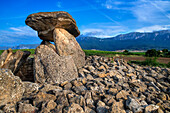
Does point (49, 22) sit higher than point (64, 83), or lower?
higher

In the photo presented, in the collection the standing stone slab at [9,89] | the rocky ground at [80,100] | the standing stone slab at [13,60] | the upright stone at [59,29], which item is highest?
the upright stone at [59,29]

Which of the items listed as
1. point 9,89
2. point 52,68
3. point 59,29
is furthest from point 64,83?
point 59,29

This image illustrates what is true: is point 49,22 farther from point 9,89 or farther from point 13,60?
point 9,89

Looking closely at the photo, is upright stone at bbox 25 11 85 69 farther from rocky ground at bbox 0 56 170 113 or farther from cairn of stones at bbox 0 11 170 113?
rocky ground at bbox 0 56 170 113

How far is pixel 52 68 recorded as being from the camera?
271 inches

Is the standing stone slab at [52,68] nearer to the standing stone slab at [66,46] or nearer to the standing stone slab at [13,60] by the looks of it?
the standing stone slab at [66,46]

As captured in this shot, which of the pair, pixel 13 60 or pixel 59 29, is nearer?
pixel 13 60

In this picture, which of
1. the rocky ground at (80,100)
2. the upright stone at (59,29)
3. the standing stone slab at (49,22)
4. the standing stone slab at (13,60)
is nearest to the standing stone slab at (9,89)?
the rocky ground at (80,100)

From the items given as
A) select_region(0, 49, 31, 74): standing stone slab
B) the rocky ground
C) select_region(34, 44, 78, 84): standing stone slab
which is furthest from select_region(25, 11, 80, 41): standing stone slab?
the rocky ground

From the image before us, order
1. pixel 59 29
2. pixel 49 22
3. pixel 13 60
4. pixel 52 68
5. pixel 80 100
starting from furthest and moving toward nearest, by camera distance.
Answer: pixel 59 29 → pixel 49 22 → pixel 13 60 → pixel 52 68 → pixel 80 100

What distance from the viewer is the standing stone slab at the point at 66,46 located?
8.51 metres

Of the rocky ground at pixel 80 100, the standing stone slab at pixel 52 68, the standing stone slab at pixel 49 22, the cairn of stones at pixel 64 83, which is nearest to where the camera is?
the rocky ground at pixel 80 100

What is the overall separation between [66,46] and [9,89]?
463 cm

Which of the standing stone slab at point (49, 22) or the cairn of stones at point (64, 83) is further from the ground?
the standing stone slab at point (49, 22)
